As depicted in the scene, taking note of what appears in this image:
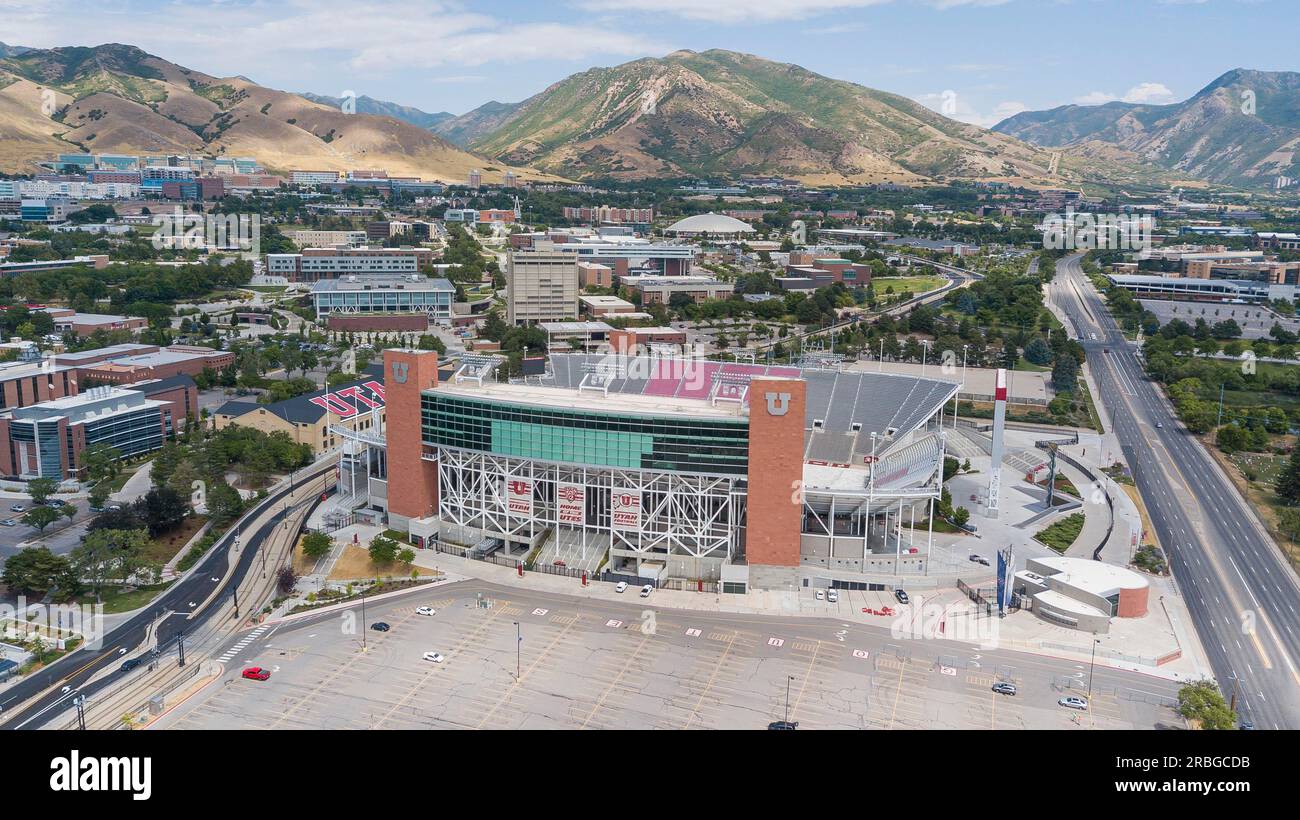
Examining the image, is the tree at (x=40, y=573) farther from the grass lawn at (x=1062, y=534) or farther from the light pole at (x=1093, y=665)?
the grass lawn at (x=1062, y=534)

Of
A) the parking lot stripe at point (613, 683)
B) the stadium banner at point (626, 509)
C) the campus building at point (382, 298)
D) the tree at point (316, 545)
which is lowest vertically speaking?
the parking lot stripe at point (613, 683)

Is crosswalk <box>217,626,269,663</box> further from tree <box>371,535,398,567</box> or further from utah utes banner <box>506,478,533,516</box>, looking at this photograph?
utah utes banner <box>506,478,533,516</box>

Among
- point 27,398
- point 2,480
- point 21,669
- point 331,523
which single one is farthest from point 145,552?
point 27,398

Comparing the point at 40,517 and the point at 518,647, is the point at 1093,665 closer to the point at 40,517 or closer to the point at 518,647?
the point at 518,647

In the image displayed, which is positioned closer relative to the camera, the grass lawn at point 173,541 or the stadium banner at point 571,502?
the stadium banner at point 571,502

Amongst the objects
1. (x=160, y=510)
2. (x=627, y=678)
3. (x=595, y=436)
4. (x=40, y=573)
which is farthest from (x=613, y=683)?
(x=160, y=510)

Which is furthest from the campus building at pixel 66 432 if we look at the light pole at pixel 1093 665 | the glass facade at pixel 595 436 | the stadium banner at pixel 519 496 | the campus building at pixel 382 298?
the light pole at pixel 1093 665
